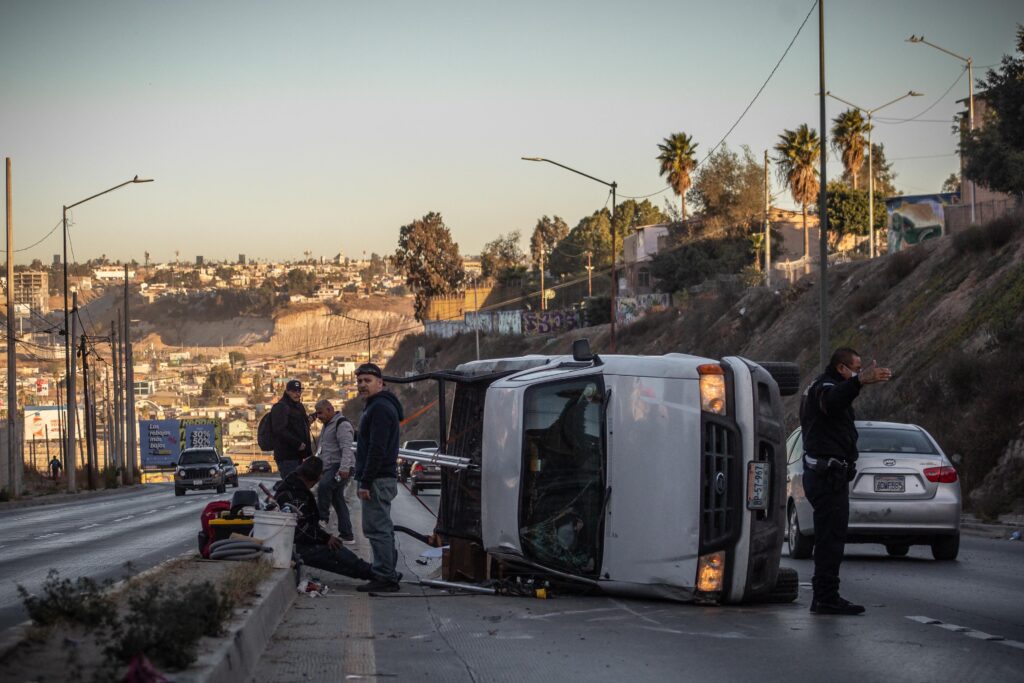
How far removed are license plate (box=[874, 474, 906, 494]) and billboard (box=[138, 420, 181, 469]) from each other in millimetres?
75988

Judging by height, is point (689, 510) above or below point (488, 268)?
below

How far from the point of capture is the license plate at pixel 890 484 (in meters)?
16.1

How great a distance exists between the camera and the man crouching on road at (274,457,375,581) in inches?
509

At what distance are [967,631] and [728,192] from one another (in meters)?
89.2

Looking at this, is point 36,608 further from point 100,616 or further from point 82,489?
point 82,489

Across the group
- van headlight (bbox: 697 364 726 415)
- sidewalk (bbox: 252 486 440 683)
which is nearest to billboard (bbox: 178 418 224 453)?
sidewalk (bbox: 252 486 440 683)

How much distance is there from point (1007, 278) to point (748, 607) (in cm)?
2978

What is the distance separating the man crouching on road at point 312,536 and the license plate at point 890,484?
6.36m

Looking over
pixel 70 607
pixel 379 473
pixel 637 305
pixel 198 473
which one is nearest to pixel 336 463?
pixel 379 473

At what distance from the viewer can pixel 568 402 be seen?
36.7 ft

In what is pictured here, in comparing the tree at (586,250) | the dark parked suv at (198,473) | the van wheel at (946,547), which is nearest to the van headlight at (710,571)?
the van wheel at (946,547)

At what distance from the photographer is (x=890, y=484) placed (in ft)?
Answer: 52.8

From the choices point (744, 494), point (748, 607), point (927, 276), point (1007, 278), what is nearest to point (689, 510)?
point (744, 494)

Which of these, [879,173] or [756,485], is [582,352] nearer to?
[756,485]
